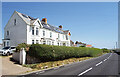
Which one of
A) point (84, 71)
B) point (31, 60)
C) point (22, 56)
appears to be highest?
point (22, 56)

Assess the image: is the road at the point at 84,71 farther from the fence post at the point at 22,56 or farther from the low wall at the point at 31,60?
the fence post at the point at 22,56

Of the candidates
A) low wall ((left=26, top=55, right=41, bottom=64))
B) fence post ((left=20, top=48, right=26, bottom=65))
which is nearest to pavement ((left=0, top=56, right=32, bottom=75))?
fence post ((left=20, top=48, right=26, bottom=65))

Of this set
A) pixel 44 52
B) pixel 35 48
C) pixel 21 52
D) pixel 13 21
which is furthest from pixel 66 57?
pixel 13 21

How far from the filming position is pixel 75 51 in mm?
20375

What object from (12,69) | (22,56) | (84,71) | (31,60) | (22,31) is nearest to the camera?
(84,71)

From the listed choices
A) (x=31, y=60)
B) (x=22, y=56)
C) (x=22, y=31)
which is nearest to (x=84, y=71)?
(x=31, y=60)

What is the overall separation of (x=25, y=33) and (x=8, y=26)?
7999mm

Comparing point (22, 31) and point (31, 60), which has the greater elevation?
point (22, 31)

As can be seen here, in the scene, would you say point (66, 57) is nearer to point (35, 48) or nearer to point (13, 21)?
point (35, 48)

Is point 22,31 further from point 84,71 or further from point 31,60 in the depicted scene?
point 84,71

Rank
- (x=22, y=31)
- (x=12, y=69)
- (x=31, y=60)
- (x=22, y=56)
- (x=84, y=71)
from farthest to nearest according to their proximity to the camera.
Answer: (x=22, y=31) → (x=31, y=60) → (x=22, y=56) → (x=12, y=69) → (x=84, y=71)

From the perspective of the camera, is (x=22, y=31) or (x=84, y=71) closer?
(x=84, y=71)

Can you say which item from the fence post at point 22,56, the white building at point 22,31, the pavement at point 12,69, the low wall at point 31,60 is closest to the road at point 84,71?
the pavement at point 12,69

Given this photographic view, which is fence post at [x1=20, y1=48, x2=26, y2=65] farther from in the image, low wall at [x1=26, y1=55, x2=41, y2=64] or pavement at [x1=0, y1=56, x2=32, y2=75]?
pavement at [x1=0, y1=56, x2=32, y2=75]
